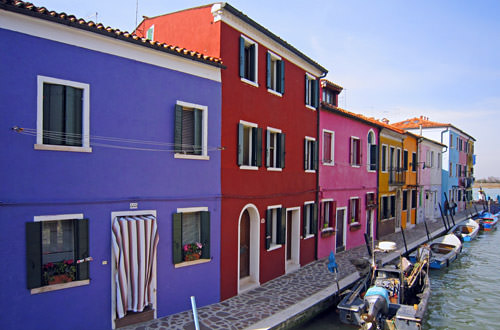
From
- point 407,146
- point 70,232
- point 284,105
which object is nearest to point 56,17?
point 70,232

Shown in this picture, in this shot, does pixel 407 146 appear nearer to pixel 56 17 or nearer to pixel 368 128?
pixel 368 128

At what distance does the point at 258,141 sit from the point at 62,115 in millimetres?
5808

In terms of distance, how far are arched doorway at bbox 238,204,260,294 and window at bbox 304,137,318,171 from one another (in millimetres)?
3811

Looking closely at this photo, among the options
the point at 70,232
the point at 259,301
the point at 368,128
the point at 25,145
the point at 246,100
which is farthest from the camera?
the point at 368,128

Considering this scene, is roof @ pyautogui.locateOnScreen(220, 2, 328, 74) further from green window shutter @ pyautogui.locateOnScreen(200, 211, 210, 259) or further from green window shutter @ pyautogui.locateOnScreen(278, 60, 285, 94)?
green window shutter @ pyautogui.locateOnScreen(200, 211, 210, 259)

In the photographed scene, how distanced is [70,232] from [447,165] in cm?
3620

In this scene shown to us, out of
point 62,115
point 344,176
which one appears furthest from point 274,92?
point 62,115

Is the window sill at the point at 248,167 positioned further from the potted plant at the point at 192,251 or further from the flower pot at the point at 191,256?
the flower pot at the point at 191,256

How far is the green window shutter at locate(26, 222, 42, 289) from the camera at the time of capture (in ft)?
21.6

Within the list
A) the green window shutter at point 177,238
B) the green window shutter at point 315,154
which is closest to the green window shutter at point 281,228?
the green window shutter at point 315,154

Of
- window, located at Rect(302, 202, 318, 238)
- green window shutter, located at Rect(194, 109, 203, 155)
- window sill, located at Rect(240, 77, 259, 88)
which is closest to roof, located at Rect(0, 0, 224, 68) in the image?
green window shutter, located at Rect(194, 109, 203, 155)

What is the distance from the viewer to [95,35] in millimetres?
7328

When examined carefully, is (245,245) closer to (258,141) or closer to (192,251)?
(192,251)

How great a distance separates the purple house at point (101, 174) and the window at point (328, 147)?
24.5 feet
